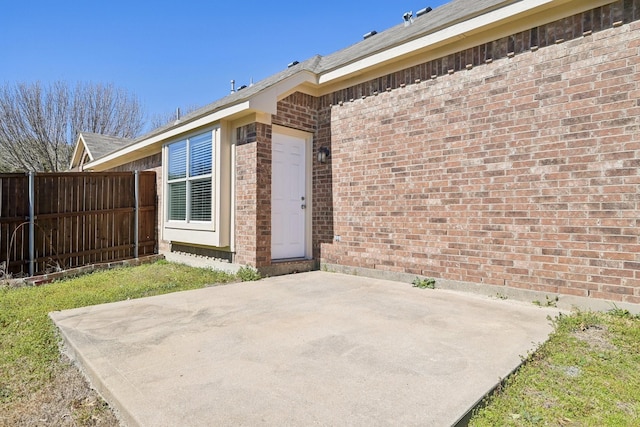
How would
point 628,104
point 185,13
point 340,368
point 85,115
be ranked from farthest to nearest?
1. point 85,115
2. point 185,13
3. point 628,104
4. point 340,368

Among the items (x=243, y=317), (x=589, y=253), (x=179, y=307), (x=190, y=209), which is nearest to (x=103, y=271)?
(x=190, y=209)

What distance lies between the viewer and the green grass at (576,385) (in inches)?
74.7

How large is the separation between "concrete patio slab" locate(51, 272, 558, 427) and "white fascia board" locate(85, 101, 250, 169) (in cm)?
310

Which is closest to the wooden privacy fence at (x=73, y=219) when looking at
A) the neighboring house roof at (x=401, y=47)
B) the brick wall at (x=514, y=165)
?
the neighboring house roof at (x=401, y=47)

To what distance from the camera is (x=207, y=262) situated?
689 cm

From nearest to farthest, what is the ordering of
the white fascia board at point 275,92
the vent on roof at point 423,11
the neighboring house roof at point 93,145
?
the white fascia board at point 275,92, the vent on roof at point 423,11, the neighboring house roof at point 93,145

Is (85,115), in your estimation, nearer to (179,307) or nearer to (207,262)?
(207,262)

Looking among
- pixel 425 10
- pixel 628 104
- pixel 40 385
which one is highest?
pixel 425 10

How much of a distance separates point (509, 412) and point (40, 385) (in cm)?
313

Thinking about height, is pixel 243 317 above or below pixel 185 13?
below

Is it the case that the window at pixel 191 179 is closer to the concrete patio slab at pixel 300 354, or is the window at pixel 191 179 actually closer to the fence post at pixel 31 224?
the fence post at pixel 31 224

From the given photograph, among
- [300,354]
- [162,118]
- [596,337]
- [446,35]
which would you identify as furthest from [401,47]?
[162,118]

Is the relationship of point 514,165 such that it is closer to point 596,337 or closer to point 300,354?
point 596,337

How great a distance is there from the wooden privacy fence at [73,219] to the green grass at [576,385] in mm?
7835
